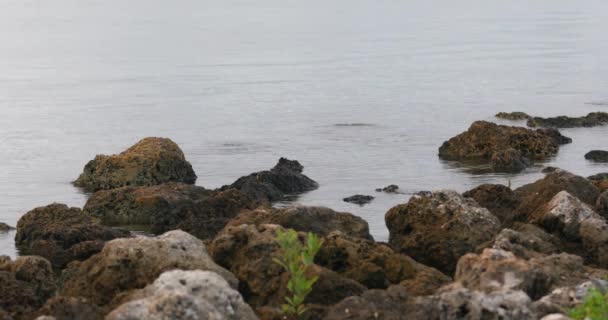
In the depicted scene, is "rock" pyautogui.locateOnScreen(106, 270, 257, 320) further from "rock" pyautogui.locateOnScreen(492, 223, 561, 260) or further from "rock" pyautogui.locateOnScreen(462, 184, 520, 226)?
"rock" pyautogui.locateOnScreen(462, 184, 520, 226)

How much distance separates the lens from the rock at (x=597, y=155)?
94.3 ft

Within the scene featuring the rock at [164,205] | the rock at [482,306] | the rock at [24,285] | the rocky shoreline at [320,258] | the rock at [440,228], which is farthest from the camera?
the rock at [164,205]

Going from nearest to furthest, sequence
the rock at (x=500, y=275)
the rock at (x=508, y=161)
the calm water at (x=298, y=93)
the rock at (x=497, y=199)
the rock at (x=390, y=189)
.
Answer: the rock at (x=500, y=275) → the rock at (x=497, y=199) → the rock at (x=390, y=189) → the rock at (x=508, y=161) → the calm water at (x=298, y=93)

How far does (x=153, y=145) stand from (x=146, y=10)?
100m

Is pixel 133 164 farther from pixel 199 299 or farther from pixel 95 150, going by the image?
pixel 199 299

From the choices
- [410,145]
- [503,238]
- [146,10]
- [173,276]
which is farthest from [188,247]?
[146,10]

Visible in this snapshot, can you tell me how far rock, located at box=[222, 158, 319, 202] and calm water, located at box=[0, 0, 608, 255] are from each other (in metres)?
0.43

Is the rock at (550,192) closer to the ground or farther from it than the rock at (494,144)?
farther from it

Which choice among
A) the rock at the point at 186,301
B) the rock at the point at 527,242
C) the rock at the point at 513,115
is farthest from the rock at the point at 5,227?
the rock at the point at 513,115

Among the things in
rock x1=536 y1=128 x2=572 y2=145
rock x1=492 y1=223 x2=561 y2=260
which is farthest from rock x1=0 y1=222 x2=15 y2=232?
rock x1=536 y1=128 x2=572 y2=145

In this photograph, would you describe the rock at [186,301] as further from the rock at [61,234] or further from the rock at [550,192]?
the rock at [550,192]

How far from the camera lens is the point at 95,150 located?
111 feet

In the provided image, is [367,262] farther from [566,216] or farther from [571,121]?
[571,121]

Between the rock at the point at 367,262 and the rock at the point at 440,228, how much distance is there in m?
1.33
